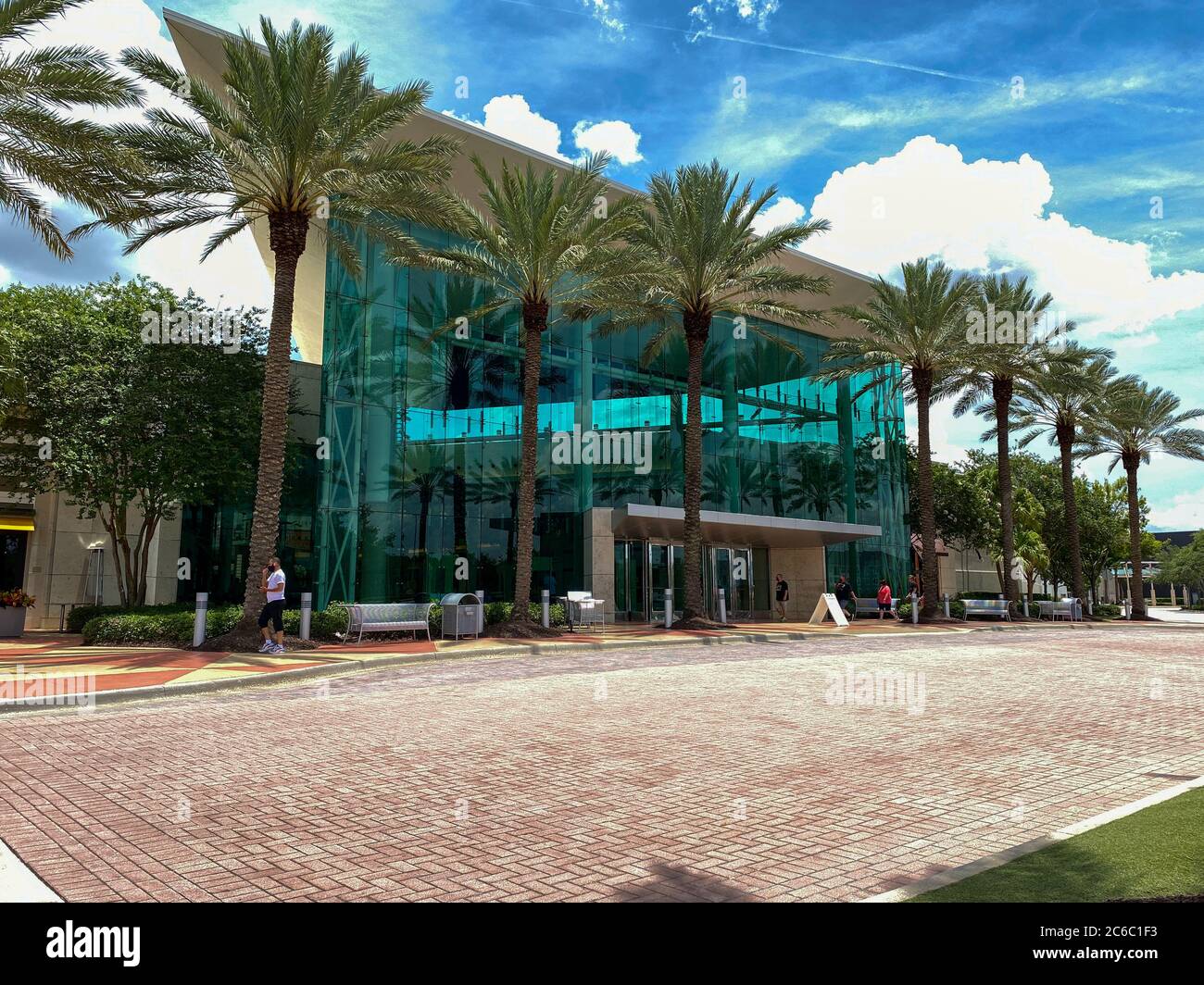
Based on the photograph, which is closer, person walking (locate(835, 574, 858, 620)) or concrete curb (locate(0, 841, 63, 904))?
concrete curb (locate(0, 841, 63, 904))

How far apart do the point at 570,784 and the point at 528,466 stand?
1730 centimetres

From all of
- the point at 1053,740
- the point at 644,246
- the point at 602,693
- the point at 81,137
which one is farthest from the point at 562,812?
the point at 644,246

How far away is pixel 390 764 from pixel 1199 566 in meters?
102

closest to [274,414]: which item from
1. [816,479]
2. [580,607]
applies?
[580,607]

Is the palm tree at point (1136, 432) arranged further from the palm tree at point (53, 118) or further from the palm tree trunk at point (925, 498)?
the palm tree at point (53, 118)

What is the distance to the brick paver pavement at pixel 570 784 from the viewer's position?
4.72 meters

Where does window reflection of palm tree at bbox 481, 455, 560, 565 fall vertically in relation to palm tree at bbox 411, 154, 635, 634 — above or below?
below

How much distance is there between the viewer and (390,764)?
294 inches

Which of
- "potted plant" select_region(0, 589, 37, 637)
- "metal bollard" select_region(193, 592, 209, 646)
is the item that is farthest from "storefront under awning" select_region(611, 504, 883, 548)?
"potted plant" select_region(0, 589, 37, 637)

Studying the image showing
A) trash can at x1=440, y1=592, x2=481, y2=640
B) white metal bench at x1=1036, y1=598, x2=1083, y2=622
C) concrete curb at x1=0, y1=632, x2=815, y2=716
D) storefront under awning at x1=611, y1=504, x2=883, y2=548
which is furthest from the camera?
white metal bench at x1=1036, y1=598, x2=1083, y2=622

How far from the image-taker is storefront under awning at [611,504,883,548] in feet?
98.1

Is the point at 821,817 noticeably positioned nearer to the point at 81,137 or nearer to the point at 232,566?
the point at 81,137

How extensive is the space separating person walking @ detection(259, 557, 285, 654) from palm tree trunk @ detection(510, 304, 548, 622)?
6.63 m

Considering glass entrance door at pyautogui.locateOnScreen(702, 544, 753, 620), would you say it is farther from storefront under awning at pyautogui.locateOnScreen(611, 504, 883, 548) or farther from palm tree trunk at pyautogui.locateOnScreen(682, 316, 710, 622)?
palm tree trunk at pyautogui.locateOnScreen(682, 316, 710, 622)
